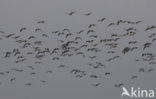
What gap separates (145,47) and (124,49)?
2.92 feet

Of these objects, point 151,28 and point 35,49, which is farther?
point 35,49

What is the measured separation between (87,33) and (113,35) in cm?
113

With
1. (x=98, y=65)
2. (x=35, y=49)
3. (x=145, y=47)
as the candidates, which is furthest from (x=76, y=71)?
(x=145, y=47)

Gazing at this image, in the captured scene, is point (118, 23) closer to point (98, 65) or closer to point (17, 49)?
point (98, 65)

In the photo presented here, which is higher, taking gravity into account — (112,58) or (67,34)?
(67,34)

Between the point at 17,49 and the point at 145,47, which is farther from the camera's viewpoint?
the point at 17,49

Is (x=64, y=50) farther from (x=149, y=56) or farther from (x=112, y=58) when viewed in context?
(x=149, y=56)

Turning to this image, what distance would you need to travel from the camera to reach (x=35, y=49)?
15102 millimetres

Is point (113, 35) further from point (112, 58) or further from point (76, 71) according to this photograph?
point (76, 71)

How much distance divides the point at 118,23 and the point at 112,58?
1584 millimetres

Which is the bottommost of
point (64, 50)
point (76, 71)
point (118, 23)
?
point (76, 71)

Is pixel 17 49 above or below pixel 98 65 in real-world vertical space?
above

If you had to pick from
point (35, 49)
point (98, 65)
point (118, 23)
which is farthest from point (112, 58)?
point (35, 49)

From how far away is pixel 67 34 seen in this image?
47.5ft
